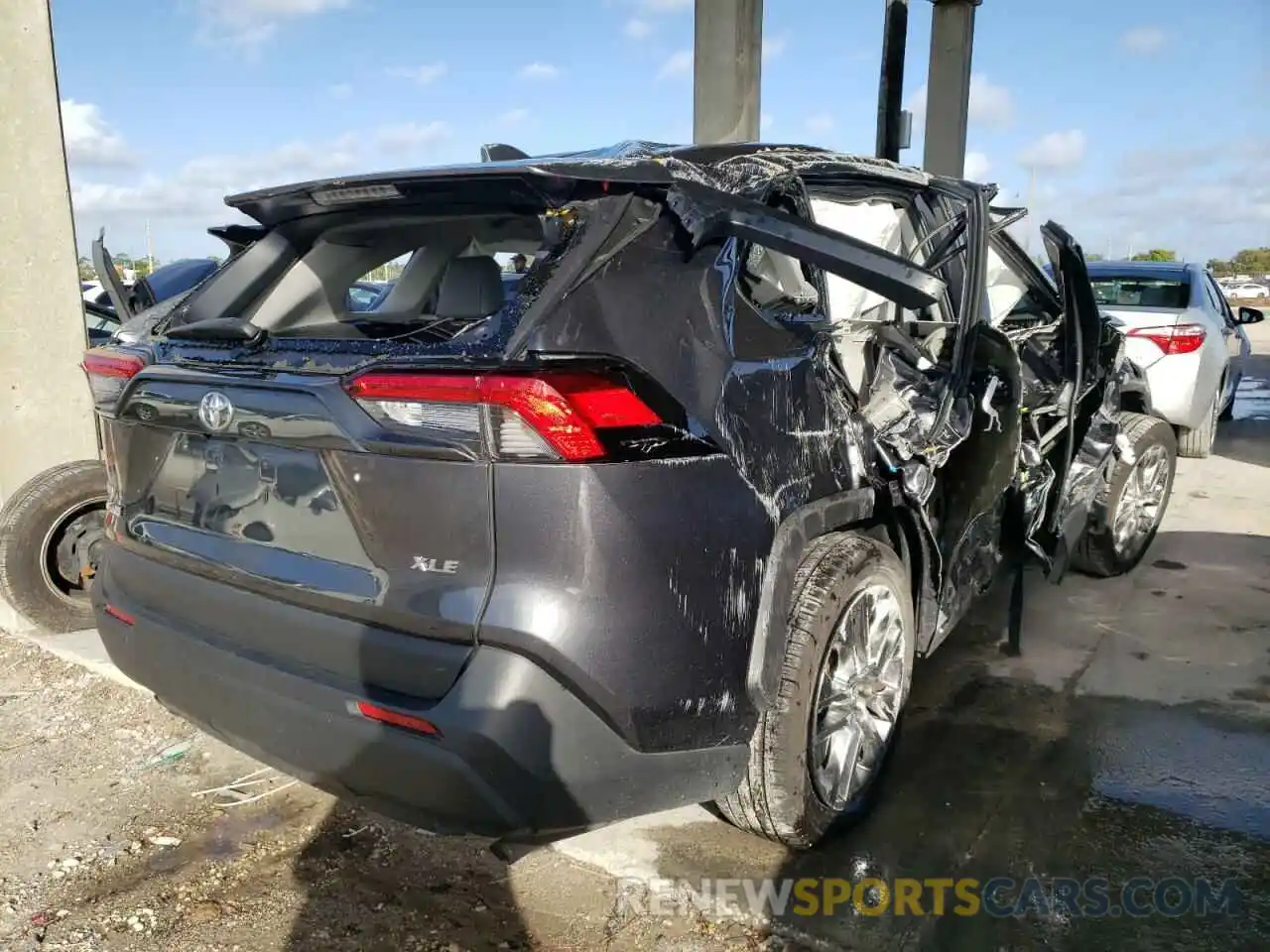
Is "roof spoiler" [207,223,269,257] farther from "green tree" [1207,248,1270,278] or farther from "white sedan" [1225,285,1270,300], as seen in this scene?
"green tree" [1207,248,1270,278]

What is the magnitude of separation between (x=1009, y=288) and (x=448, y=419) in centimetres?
290

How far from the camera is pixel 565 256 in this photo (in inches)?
79.0

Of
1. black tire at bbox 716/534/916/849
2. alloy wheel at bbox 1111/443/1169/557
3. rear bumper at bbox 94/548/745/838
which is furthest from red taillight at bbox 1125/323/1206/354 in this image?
rear bumper at bbox 94/548/745/838

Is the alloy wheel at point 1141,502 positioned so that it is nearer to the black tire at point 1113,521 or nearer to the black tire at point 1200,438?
the black tire at point 1113,521

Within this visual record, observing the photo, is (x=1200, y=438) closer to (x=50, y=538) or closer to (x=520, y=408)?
(x=520, y=408)

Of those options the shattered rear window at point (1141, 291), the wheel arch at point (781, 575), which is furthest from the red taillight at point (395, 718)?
the shattered rear window at point (1141, 291)

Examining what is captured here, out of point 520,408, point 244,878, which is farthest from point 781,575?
point 244,878

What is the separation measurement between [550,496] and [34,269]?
3.74 metres

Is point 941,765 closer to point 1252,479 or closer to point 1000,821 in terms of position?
point 1000,821

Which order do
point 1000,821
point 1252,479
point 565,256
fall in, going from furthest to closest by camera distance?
point 1252,479 < point 1000,821 < point 565,256

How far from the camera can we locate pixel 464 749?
1827mm

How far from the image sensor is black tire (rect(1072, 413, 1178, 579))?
460cm

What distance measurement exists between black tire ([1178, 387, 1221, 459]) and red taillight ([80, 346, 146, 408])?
7603 millimetres

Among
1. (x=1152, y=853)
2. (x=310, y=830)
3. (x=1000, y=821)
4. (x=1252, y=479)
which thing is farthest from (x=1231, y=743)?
(x=1252, y=479)
